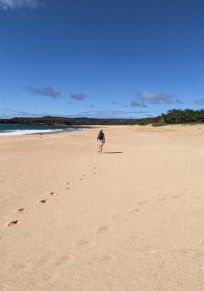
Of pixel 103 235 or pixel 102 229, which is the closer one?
pixel 103 235

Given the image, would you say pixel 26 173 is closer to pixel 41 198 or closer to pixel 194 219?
pixel 41 198

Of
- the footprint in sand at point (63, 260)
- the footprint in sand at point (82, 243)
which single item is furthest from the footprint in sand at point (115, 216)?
the footprint in sand at point (63, 260)

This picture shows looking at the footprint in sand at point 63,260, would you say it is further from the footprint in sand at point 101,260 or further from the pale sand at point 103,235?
the footprint in sand at point 101,260

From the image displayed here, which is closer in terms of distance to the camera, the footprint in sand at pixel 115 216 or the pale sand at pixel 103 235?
the pale sand at pixel 103 235

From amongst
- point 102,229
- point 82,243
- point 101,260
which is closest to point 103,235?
point 102,229

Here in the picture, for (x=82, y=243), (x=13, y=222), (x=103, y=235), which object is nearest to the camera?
(x=82, y=243)

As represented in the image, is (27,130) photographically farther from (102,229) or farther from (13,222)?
(102,229)

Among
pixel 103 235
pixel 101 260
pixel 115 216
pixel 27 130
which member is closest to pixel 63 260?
pixel 101 260

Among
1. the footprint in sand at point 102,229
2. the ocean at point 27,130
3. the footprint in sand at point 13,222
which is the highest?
the footprint in sand at point 102,229

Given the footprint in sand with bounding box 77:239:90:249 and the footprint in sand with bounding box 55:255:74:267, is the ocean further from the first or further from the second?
the footprint in sand with bounding box 55:255:74:267

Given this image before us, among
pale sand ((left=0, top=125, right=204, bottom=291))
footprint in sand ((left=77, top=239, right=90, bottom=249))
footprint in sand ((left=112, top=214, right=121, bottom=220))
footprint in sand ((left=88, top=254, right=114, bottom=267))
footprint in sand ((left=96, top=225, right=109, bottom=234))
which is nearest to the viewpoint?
pale sand ((left=0, top=125, right=204, bottom=291))

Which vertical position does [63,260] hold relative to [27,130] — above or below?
above

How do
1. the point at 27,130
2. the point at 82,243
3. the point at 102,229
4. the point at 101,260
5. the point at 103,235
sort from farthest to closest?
the point at 27,130 < the point at 102,229 < the point at 103,235 < the point at 82,243 < the point at 101,260

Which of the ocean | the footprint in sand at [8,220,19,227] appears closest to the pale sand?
the footprint in sand at [8,220,19,227]
